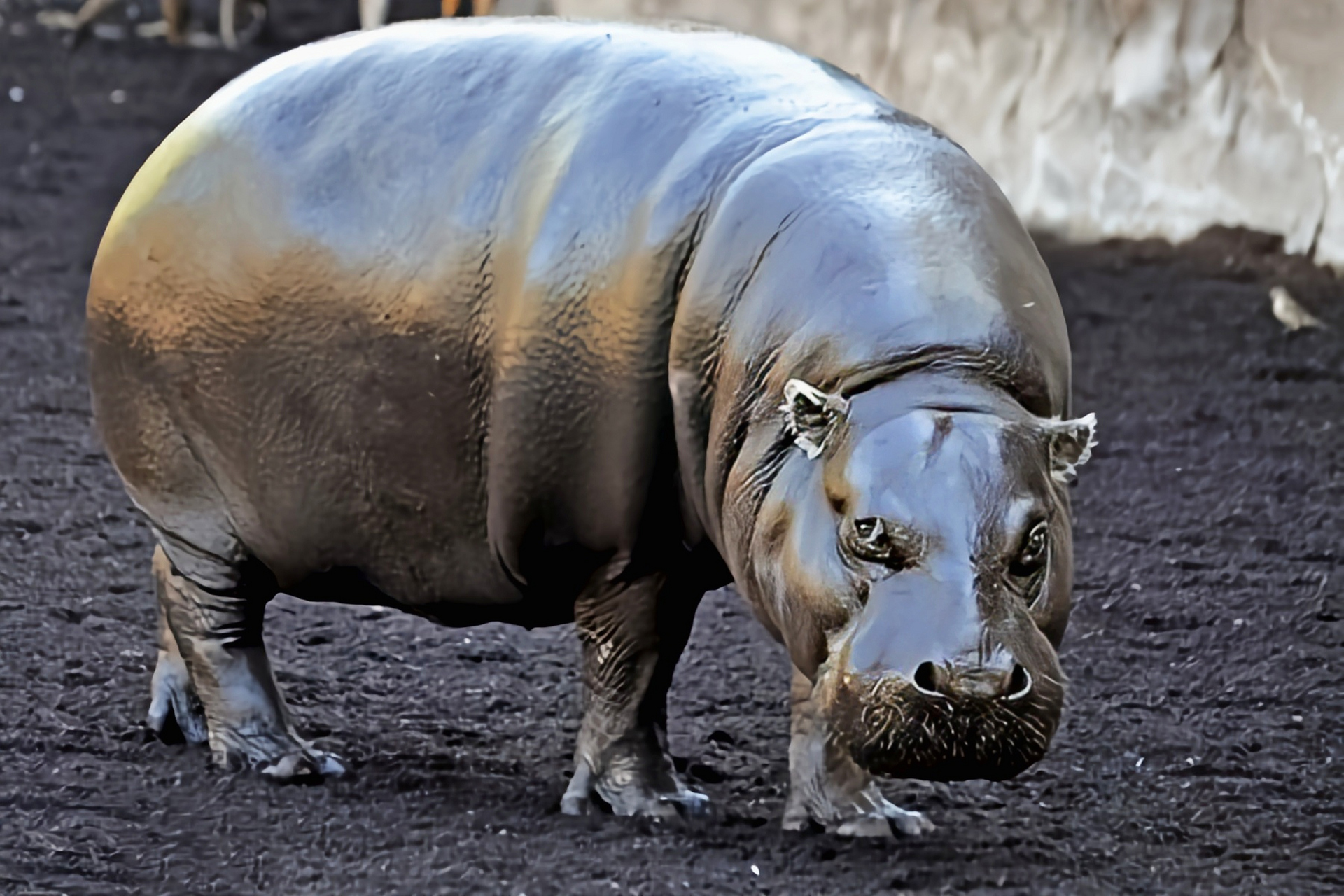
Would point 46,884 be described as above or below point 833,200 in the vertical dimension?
below

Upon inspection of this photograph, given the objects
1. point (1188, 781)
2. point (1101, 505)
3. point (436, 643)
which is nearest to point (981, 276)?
point (1188, 781)

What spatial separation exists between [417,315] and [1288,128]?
228 inches

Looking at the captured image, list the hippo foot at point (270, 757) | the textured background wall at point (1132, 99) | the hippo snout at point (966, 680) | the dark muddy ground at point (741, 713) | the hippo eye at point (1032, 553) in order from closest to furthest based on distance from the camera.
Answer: the hippo snout at point (966, 680) < the hippo eye at point (1032, 553) < the dark muddy ground at point (741, 713) < the hippo foot at point (270, 757) < the textured background wall at point (1132, 99)

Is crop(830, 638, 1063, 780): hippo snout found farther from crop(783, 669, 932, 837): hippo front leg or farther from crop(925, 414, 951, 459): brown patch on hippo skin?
crop(783, 669, 932, 837): hippo front leg

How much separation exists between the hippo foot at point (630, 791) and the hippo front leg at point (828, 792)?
224 mm

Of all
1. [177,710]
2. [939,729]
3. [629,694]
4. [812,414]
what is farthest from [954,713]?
[177,710]

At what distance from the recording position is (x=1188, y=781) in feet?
15.0

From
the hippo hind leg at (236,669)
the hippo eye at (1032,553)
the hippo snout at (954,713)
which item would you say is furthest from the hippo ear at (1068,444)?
the hippo hind leg at (236,669)

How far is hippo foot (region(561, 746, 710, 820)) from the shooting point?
405 centimetres

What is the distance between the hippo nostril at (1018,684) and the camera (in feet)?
10.2

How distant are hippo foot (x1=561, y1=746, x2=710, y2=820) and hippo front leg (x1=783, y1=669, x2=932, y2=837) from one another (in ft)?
0.73

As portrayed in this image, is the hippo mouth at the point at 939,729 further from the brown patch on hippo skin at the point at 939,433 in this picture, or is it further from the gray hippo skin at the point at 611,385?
the brown patch on hippo skin at the point at 939,433

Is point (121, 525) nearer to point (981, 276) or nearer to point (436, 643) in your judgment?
point (436, 643)

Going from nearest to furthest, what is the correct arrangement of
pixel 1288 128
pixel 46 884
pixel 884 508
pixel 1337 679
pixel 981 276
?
pixel 884 508 → pixel 981 276 → pixel 46 884 → pixel 1337 679 → pixel 1288 128
